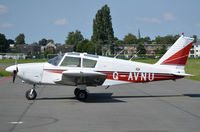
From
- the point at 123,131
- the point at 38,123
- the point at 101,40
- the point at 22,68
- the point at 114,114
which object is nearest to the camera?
the point at 123,131

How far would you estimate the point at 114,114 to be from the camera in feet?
29.6

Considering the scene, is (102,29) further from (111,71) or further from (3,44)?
(111,71)

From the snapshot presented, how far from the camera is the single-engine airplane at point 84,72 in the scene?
456 inches

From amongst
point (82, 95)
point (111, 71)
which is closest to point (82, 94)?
point (82, 95)

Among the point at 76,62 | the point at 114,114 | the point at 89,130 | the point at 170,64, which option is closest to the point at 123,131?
the point at 89,130

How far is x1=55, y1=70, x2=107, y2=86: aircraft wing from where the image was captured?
11.1 m

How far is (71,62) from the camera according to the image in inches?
469

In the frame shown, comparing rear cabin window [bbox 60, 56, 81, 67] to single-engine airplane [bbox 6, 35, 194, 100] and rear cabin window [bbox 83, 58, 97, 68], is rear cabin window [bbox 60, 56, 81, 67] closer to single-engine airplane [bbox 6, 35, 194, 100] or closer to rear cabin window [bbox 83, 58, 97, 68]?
single-engine airplane [bbox 6, 35, 194, 100]

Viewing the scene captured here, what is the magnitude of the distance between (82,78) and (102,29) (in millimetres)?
88207

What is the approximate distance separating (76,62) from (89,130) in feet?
17.4

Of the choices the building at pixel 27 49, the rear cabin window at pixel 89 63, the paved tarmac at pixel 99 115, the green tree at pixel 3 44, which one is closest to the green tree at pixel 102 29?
the green tree at pixel 3 44

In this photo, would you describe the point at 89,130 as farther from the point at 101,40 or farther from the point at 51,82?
the point at 101,40

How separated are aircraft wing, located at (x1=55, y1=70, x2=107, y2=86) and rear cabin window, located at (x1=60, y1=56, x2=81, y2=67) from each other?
68 centimetres

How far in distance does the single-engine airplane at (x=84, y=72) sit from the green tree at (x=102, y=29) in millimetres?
84998
